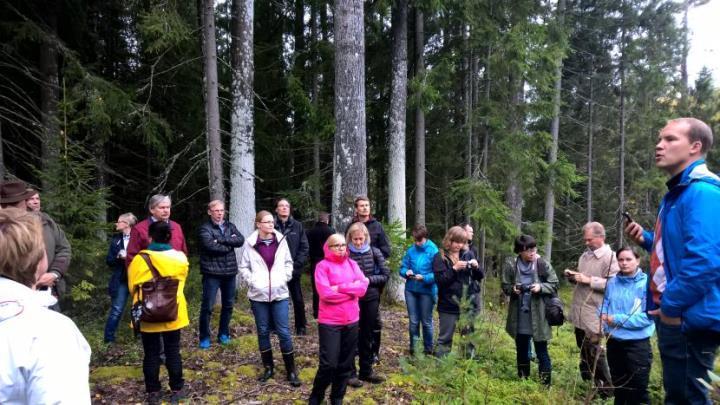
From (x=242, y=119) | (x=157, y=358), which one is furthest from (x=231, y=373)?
(x=242, y=119)

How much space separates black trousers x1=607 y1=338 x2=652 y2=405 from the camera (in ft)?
13.6

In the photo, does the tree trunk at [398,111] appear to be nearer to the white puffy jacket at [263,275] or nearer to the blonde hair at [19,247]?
the white puffy jacket at [263,275]

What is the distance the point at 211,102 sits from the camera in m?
7.62

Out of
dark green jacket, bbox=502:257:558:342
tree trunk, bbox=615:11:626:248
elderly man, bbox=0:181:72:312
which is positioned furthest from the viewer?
tree trunk, bbox=615:11:626:248

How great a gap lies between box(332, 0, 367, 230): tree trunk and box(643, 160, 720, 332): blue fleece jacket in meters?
4.30

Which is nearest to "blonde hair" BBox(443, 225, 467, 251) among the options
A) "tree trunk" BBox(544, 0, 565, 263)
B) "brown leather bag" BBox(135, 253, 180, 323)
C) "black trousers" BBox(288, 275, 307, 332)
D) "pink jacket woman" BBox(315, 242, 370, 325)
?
"pink jacket woman" BBox(315, 242, 370, 325)

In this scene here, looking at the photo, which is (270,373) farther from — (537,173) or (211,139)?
(537,173)

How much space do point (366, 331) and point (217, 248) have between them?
2304mm

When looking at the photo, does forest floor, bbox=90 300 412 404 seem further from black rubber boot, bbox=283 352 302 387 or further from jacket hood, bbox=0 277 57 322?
jacket hood, bbox=0 277 57 322

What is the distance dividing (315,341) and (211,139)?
399 centimetres

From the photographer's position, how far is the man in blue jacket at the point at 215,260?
570 cm

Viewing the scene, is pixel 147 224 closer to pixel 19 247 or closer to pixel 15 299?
pixel 19 247

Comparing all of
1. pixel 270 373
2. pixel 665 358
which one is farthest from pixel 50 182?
pixel 665 358

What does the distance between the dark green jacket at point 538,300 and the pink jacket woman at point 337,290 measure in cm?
214
